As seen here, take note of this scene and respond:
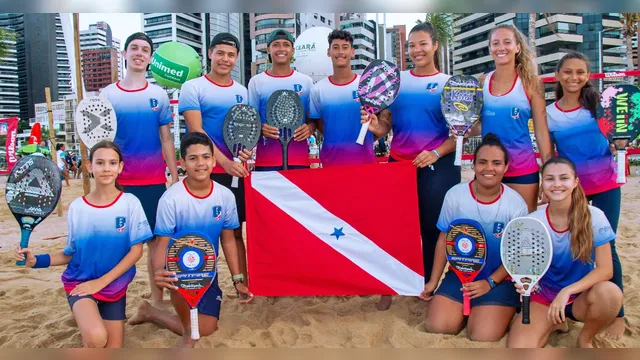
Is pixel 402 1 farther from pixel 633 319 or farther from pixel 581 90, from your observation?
pixel 633 319

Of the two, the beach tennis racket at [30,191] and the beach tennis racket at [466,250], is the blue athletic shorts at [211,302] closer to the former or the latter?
the beach tennis racket at [30,191]

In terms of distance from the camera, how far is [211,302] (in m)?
3.22

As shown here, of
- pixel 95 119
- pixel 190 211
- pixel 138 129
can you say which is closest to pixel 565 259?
pixel 190 211

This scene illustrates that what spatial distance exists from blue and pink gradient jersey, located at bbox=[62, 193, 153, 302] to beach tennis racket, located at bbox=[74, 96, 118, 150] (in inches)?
22.3

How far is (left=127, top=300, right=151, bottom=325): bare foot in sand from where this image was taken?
3.55 metres

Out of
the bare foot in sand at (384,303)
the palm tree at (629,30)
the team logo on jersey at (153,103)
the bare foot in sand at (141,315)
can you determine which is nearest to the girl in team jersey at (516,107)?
the bare foot in sand at (384,303)

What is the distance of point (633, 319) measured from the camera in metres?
3.37

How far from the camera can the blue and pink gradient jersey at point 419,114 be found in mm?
3500

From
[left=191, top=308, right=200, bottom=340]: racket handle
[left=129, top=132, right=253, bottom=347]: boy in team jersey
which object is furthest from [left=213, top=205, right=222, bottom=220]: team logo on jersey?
Answer: [left=191, top=308, right=200, bottom=340]: racket handle

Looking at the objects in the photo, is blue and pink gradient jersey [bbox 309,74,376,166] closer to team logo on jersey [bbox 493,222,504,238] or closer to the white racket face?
team logo on jersey [bbox 493,222,504,238]

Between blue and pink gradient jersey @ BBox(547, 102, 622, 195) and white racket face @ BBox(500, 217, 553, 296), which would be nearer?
white racket face @ BBox(500, 217, 553, 296)

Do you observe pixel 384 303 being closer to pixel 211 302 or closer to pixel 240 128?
pixel 211 302

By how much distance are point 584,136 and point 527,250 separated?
104 cm

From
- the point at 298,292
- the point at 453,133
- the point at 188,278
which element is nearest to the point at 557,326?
the point at 453,133
